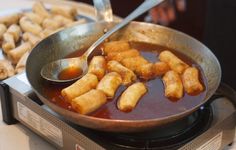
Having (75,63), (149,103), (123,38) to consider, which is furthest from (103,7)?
(149,103)

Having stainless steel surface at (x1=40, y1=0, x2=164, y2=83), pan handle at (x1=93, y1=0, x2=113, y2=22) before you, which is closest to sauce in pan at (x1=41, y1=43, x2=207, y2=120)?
stainless steel surface at (x1=40, y1=0, x2=164, y2=83)

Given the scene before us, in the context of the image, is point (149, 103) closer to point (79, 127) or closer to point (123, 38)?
point (79, 127)

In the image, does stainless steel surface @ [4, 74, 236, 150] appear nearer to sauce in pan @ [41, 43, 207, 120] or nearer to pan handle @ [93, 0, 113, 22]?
sauce in pan @ [41, 43, 207, 120]

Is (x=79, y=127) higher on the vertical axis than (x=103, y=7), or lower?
lower

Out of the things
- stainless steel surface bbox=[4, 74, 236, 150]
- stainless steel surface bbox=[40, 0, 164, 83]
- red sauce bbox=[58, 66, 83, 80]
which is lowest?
stainless steel surface bbox=[4, 74, 236, 150]

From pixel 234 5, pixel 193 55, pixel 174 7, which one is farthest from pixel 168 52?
pixel 174 7

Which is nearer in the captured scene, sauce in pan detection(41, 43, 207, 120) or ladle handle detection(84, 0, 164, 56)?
sauce in pan detection(41, 43, 207, 120)

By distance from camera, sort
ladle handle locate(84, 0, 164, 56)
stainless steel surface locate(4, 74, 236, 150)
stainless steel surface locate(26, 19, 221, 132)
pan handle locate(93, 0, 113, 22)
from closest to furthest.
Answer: stainless steel surface locate(4, 74, 236, 150) → stainless steel surface locate(26, 19, 221, 132) → ladle handle locate(84, 0, 164, 56) → pan handle locate(93, 0, 113, 22)

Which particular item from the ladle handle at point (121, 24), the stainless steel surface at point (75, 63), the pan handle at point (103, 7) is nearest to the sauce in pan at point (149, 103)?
the stainless steel surface at point (75, 63)

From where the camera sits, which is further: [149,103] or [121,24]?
[121,24]
